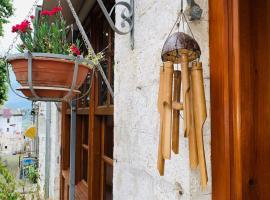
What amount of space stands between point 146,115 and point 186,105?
1.49 ft

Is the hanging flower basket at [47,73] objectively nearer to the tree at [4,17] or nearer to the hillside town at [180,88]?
the hillside town at [180,88]

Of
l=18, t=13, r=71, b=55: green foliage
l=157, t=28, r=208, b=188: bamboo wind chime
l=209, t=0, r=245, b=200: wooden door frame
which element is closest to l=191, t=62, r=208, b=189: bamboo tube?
l=157, t=28, r=208, b=188: bamboo wind chime

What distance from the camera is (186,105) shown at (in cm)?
67

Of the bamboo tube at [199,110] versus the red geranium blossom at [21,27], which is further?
the red geranium blossom at [21,27]

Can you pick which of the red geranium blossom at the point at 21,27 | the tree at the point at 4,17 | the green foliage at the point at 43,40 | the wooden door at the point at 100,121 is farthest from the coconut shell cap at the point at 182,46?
the tree at the point at 4,17

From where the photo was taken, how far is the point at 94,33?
107 inches

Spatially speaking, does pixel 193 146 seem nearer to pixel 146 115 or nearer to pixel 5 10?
pixel 146 115

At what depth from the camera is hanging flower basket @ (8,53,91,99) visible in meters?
1.21

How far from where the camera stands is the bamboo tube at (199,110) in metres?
0.66

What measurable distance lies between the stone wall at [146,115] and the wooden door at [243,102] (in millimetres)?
58

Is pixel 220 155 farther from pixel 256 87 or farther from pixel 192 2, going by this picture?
pixel 192 2

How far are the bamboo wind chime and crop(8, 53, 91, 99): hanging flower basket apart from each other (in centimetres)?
67

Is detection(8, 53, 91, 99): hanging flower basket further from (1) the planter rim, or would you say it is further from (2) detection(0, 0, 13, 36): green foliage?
(2) detection(0, 0, 13, 36): green foliage

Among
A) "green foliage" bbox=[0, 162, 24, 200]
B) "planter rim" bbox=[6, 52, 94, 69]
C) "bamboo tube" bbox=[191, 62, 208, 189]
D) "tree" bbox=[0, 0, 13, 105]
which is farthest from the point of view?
"tree" bbox=[0, 0, 13, 105]
